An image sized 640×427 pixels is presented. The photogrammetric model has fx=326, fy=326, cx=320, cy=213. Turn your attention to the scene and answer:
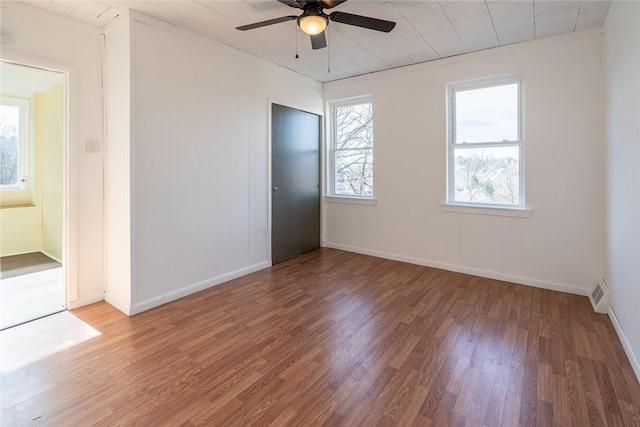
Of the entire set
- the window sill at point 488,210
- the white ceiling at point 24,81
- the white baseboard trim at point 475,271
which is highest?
the white ceiling at point 24,81

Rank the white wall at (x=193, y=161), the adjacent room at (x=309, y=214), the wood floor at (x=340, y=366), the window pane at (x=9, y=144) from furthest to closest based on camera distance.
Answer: the window pane at (x=9, y=144), the white wall at (x=193, y=161), the adjacent room at (x=309, y=214), the wood floor at (x=340, y=366)

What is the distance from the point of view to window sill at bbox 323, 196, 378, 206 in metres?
4.89

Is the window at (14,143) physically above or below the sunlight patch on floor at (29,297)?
above

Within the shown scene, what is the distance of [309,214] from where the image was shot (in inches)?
203

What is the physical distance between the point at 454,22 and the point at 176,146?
2.93 m

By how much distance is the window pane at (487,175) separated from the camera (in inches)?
148

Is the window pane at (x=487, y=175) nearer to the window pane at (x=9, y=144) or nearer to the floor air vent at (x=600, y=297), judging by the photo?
the floor air vent at (x=600, y=297)

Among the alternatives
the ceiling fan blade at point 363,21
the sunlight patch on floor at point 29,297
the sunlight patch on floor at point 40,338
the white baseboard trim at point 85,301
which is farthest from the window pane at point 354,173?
the sunlight patch on floor at point 29,297

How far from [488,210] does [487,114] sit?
1.16 meters

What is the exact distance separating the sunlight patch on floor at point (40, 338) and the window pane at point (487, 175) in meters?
4.13

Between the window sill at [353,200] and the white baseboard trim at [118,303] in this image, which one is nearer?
the white baseboard trim at [118,303]

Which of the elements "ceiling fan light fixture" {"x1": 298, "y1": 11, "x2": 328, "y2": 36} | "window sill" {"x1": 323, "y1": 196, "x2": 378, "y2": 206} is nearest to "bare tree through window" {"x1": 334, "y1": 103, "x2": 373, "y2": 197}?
"window sill" {"x1": 323, "y1": 196, "x2": 378, "y2": 206}

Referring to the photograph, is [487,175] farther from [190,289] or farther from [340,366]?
[190,289]

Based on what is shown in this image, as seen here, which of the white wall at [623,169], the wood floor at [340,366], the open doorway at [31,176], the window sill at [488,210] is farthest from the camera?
the open doorway at [31,176]
